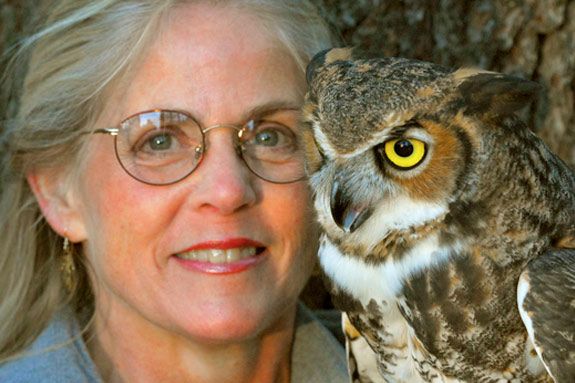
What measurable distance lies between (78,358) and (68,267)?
32 cm

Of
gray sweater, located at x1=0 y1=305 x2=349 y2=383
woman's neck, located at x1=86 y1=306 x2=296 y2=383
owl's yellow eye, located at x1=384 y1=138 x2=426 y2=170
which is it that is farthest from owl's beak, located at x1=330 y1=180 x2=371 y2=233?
gray sweater, located at x1=0 y1=305 x2=349 y2=383

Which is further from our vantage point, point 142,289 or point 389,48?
point 389,48

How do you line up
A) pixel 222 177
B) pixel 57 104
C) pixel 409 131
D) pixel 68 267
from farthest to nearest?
pixel 68 267 < pixel 57 104 < pixel 222 177 < pixel 409 131

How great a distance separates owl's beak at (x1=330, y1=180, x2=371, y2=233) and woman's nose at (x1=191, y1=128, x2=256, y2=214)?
233 millimetres

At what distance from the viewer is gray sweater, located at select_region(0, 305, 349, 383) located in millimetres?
2383

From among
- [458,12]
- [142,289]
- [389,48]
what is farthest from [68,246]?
[458,12]

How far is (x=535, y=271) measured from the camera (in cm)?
190

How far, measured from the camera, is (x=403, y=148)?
1897 millimetres

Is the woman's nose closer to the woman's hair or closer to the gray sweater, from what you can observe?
the woman's hair

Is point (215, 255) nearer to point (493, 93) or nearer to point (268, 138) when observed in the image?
point (268, 138)

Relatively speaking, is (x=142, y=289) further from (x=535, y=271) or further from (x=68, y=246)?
(x=535, y=271)

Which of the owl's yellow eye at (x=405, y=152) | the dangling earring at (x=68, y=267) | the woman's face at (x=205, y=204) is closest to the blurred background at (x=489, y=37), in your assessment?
the dangling earring at (x=68, y=267)

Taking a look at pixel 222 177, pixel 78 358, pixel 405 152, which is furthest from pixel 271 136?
pixel 78 358

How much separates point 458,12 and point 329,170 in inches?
36.6
